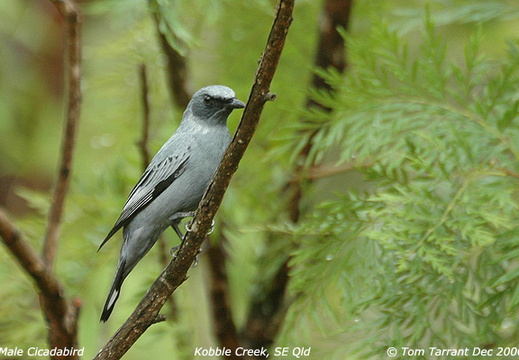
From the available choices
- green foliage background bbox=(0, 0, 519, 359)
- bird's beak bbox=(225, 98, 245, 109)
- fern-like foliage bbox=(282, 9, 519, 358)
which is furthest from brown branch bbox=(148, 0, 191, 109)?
bird's beak bbox=(225, 98, 245, 109)

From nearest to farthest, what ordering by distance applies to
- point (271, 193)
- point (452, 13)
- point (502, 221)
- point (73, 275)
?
point (502, 221), point (73, 275), point (452, 13), point (271, 193)

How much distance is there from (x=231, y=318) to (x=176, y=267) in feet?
4.91

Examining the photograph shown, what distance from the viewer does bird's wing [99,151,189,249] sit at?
5.40 feet

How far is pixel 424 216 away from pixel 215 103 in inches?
31.4

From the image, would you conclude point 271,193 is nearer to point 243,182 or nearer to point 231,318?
point 243,182

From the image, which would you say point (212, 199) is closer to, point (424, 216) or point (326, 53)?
point (424, 216)

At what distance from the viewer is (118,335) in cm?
156

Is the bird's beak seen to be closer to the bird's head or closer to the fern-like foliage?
the bird's head

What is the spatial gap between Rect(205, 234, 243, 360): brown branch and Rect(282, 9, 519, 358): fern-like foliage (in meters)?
0.59

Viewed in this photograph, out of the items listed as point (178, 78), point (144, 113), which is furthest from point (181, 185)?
point (178, 78)

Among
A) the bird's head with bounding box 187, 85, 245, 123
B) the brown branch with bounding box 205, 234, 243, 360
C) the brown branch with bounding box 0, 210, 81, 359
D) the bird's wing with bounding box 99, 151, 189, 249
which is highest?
the bird's head with bounding box 187, 85, 245, 123

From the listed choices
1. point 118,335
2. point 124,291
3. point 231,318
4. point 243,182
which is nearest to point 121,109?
point 243,182

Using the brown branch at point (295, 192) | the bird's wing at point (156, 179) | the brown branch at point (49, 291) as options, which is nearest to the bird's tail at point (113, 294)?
the bird's wing at point (156, 179)

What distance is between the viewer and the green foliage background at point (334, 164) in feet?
6.45
